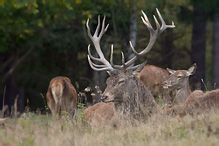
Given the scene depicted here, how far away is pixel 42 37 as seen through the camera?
65.0 ft

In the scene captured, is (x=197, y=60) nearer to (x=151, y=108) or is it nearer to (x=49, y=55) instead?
(x=49, y=55)

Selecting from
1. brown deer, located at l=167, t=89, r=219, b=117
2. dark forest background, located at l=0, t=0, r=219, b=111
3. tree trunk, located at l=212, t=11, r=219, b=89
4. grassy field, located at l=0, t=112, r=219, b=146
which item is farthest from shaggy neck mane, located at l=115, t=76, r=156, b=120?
tree trunk, located at l=212, t=11, r=219, b=89

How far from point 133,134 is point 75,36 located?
12647 mm

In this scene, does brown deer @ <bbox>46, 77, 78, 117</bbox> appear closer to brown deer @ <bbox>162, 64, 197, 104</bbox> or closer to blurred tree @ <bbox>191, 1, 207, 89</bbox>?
brown deer @ <bbox>162, 64, 197, 104</bbox>

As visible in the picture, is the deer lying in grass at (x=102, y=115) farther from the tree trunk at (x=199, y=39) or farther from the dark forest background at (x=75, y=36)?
the tree trunk at (x=199, y=39)

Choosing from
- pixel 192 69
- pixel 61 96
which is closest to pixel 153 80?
pixel 192 69

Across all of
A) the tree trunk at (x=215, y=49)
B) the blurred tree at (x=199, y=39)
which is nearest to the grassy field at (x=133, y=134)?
the blurred tree at (x=199, y=39)

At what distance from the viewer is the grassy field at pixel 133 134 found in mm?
6117

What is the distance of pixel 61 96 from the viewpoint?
1180 cm

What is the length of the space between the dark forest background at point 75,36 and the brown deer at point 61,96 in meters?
4.58

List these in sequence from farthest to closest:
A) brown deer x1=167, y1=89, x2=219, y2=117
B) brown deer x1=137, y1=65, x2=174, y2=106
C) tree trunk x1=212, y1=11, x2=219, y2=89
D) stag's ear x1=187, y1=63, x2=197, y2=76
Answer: tree trunk x1=212, y1=11, x2=219, y2=89 → brown deer x1=137, y1=65, x2=174, y2=106 → stag's ear x1=187, y1=63, x2=197, y2=76 → brown deer x1=167, y1=89, x2=219, y2=117

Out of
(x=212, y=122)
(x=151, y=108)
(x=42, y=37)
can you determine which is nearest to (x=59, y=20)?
(x=42, y=37)

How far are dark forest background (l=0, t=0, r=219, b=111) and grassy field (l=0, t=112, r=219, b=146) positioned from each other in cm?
823

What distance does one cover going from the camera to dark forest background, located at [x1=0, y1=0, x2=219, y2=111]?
1806 centimetres
